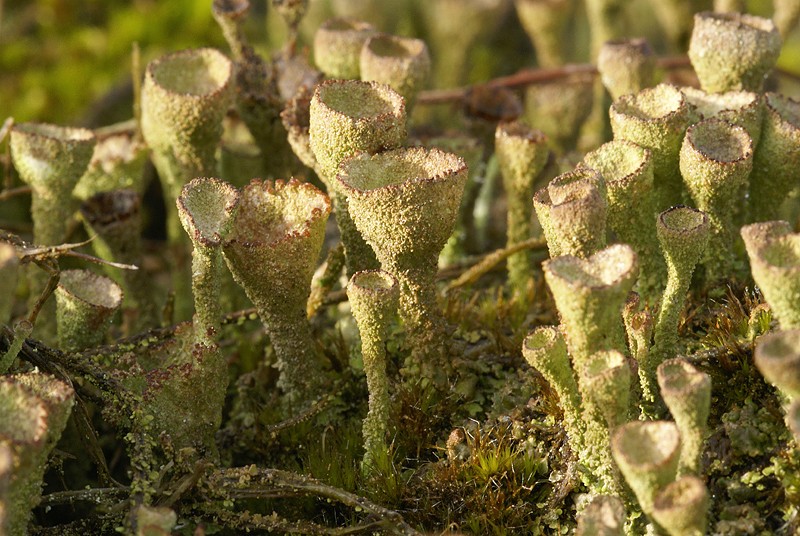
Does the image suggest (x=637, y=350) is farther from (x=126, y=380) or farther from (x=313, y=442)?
(x=126, y=380)

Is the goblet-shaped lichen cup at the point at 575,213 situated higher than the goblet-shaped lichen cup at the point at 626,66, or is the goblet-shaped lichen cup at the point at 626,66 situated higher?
the goblet-shaped lichen cup at the point at 626,66

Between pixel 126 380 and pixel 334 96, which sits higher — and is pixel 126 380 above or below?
below

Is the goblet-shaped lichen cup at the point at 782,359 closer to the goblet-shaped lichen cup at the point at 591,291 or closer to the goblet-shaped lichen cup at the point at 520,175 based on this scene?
the goblet-shaped lichen cup at the point at 591,291

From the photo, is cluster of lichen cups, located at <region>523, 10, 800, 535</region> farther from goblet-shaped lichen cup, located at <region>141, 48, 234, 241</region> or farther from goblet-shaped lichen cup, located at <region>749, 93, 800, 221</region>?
goblet-shaped lichen cup, located at <region>141, 48, 234, 241</region>

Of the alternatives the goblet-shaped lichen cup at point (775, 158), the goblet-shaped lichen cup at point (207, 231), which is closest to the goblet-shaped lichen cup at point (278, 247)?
the goblet-shaped lichen cup at point (207, 231)

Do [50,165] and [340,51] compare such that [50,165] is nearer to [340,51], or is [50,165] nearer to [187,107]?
[187,107]

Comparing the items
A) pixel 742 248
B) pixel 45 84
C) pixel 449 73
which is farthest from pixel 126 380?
pixel 449 73
